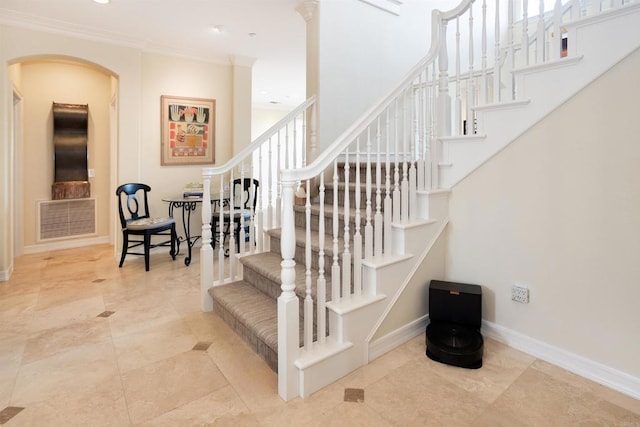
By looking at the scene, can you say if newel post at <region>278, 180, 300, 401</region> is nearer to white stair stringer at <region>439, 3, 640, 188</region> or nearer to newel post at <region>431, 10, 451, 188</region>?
newel post at <region>431, 10, 451, 188</region>

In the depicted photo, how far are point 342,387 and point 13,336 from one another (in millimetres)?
2291

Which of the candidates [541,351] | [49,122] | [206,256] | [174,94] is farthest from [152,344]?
[49,122]

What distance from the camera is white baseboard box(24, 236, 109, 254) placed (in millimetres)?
4789

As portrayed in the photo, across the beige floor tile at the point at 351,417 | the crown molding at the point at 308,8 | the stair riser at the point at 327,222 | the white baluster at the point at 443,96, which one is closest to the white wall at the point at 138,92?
the crown molding at the point at 308,8

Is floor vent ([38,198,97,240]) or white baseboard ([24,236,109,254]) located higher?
floor vent ([38,198,97,240])

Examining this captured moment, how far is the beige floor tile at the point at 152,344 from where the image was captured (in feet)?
6.95

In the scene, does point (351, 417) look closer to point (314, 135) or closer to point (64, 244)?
point (314, 135)

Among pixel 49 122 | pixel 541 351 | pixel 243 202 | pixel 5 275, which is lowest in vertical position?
pixel 541 351

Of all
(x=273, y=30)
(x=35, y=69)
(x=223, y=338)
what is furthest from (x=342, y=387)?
(x=35, y=69)

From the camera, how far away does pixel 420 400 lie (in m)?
1.76

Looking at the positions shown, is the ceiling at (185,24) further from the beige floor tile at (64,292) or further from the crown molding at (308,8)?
the beige floor tile at (64,292)

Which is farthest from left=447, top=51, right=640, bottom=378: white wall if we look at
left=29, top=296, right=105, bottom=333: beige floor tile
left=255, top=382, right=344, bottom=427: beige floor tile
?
left=29, top=296, right=105, bottom=333: beige floor tile

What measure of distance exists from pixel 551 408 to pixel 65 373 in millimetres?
2599

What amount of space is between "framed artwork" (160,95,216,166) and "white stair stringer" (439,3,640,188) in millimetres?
3593
